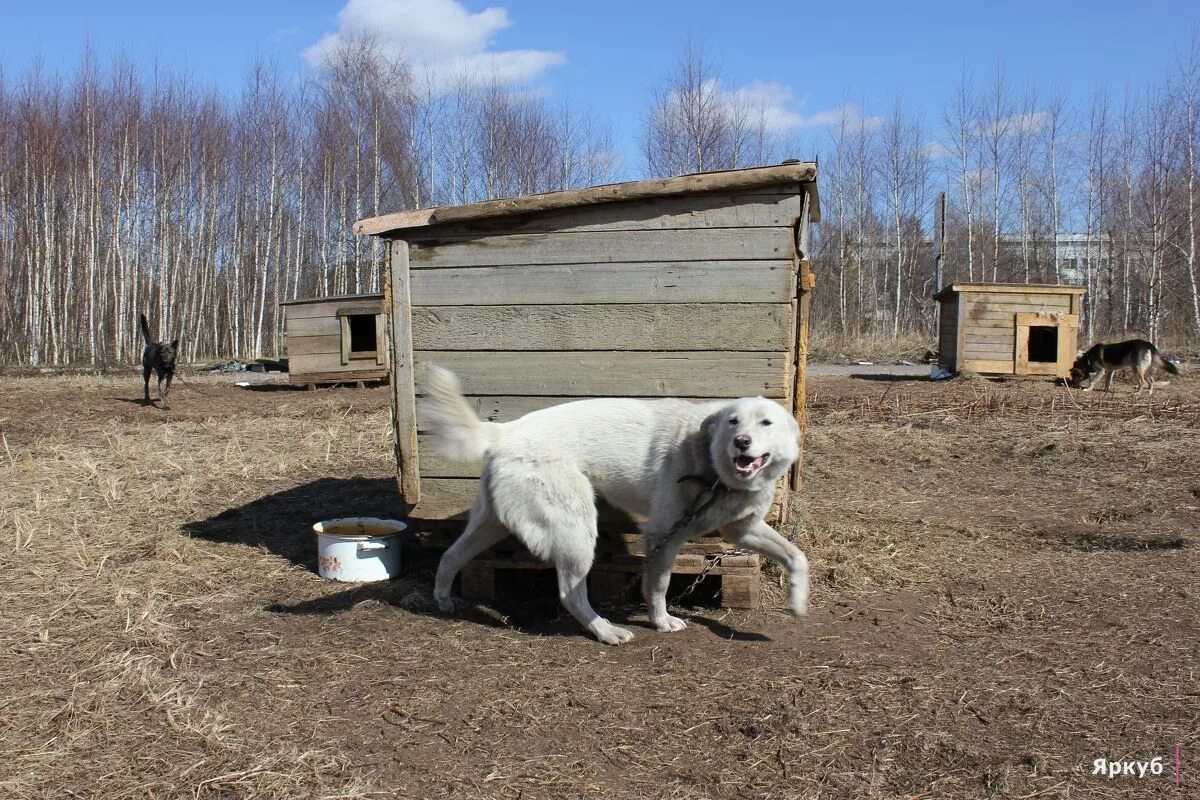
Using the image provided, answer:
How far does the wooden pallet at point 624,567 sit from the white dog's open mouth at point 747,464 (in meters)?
0.96

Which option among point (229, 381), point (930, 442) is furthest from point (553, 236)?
point (229, 381)

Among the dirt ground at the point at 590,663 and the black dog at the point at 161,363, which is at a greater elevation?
the black dog at the point at 161,363

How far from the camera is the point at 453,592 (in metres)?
5.09

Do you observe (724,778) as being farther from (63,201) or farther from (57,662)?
(63,201)

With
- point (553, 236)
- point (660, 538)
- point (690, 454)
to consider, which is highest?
point (553, 236)

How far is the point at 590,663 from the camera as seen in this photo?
382 cm

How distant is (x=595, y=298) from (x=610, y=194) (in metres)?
0.59

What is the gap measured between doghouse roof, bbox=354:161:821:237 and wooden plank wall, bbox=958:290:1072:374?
12.7 meters

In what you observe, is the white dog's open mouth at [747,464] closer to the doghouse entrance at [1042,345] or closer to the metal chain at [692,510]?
the metal chain at [692,510]

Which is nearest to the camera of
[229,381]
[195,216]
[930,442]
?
[930,442]

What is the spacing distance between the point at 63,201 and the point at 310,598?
1029 inches

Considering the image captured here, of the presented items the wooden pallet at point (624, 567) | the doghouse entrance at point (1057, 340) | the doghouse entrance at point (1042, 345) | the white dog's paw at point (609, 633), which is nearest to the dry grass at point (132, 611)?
the wooden pallet at point (624, 567)

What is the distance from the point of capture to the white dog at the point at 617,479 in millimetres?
4078

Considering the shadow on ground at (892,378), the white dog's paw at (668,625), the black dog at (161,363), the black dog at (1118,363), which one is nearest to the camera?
the white dog's paw at (668,625)
